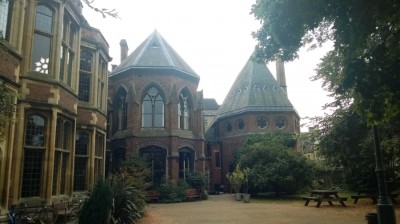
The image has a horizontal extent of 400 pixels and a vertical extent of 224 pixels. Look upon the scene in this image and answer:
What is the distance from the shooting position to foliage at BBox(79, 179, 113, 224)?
353 inches

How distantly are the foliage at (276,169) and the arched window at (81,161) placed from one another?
13501 millimetres

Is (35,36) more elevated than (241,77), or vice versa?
(241,77)

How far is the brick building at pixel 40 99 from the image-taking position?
967 cm

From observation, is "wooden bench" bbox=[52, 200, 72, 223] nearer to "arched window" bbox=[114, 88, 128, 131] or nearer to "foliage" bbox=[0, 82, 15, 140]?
"foliage" bbox=[0, 82, 15, 140]

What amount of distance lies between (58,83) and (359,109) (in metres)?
9.57

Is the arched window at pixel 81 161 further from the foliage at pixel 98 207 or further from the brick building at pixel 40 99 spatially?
the foliage at pixel 98 207

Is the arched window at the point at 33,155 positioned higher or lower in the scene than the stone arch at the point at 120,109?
lower

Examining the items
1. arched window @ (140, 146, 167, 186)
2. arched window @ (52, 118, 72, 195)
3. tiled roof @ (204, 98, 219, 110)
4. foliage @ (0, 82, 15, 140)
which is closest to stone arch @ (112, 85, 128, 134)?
arched window @ (140, 146, 167, 186)

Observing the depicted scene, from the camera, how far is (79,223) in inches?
354

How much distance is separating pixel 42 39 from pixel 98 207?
21.0 ft

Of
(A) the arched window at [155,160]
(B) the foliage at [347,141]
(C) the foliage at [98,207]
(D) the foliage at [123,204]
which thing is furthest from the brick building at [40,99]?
(B) the foliage at [347,141]

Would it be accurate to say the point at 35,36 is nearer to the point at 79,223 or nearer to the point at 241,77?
the point at 79,223

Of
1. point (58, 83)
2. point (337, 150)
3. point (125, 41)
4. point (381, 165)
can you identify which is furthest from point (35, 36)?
point (125, 41)

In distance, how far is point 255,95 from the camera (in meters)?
35.8
